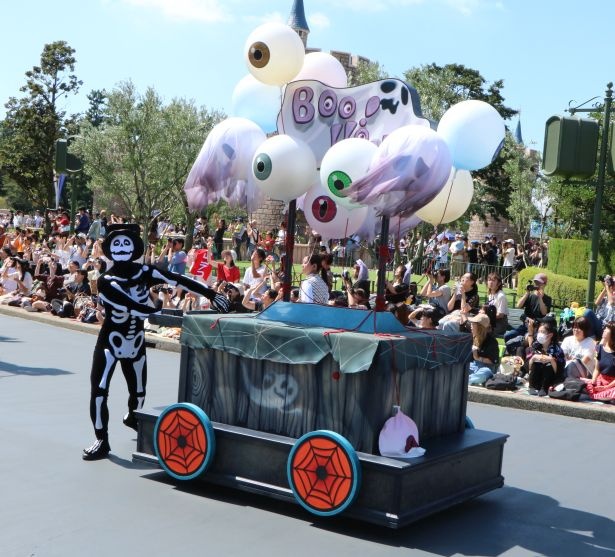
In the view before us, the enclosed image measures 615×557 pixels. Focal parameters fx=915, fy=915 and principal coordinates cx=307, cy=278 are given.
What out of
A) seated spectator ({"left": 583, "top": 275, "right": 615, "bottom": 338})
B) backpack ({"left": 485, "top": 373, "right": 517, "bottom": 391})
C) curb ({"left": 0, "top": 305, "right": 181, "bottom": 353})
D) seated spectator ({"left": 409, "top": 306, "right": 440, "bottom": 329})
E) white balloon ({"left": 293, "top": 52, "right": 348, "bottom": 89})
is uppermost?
white balloon ({"left": 293, "top": 52, "right": 348, "bottom": 89})

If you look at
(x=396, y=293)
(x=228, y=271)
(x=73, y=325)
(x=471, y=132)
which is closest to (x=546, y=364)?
(x=396, y=293)

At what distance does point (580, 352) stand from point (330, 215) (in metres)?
5.21

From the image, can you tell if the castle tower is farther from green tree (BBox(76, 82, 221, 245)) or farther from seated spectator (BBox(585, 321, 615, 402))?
seated spectator (BBox(585, 321, 615, 402))

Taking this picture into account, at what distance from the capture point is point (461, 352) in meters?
6.87

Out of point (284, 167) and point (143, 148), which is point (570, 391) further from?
point (143, 148)

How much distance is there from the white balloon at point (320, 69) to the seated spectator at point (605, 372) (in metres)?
5.22

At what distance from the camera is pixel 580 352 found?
36.4 ft

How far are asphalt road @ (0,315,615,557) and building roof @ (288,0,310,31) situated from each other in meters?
62.4

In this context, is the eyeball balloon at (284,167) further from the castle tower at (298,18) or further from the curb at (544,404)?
the castle tower at (298,18)

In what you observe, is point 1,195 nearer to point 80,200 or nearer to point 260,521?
point 80,200

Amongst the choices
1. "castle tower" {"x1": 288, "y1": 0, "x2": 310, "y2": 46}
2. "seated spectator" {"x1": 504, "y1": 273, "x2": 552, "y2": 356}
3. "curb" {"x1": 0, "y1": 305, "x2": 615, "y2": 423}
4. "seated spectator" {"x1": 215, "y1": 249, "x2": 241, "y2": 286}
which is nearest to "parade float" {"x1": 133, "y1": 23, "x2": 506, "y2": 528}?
"curb" {"x1": 0, "y1": 305, "x2": 615, "y2": 423}

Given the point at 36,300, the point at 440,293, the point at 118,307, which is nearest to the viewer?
the point at 118,307

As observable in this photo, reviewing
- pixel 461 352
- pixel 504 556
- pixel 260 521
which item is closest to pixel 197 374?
pixel 260 521

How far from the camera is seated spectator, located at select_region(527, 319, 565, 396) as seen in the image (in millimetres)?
10914
